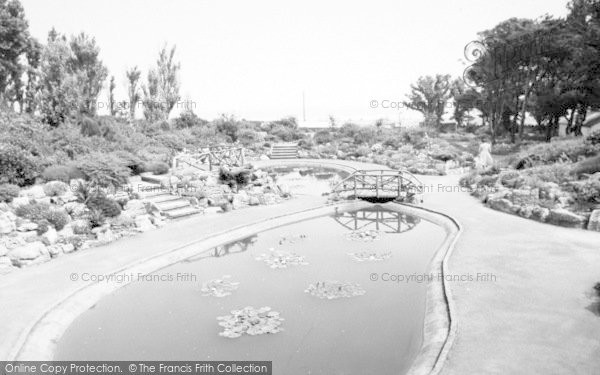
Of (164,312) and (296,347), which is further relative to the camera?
(164,312)

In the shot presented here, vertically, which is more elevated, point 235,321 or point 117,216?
point 117,216

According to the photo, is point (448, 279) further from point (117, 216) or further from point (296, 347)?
point (117, 216)

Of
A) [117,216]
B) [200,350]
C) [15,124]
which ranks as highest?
[15,124]

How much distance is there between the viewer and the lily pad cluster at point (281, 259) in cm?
1174

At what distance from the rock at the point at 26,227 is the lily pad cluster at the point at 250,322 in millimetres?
7205

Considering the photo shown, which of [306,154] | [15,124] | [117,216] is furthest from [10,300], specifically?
[306,154]

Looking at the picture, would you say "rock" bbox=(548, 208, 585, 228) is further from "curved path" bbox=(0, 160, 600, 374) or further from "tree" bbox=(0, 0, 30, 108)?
"tree" bbox=(0, 0, 30, 108)

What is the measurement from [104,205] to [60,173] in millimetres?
3077

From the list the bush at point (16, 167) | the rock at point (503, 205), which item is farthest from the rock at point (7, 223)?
the rock at point (503, 205)

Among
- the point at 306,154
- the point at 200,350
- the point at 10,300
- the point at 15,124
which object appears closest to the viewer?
the point at 200,350

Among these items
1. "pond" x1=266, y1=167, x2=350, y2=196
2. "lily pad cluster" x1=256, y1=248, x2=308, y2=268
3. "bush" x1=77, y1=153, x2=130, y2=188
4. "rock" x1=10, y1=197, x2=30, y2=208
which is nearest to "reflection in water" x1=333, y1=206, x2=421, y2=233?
"lily pad cluster" x1=256, y1=248, x2=308, y2=268

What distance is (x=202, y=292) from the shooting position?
10016mm

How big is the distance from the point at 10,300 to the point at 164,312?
10.2 feet

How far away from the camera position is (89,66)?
84.3ft
